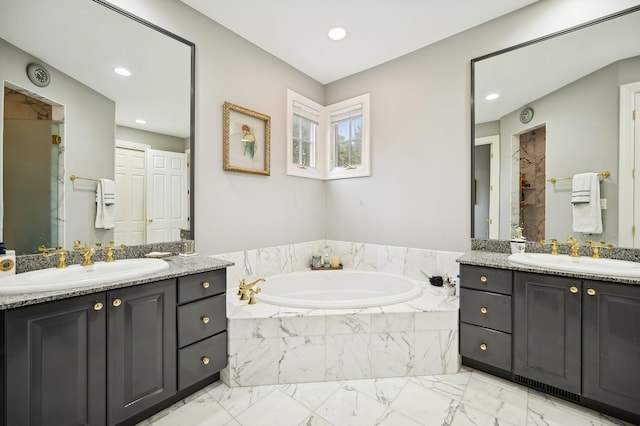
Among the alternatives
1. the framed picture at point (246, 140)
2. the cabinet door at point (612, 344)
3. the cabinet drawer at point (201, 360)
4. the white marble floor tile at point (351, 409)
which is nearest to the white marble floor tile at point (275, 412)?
the white marble floor tile at point (351, 409)

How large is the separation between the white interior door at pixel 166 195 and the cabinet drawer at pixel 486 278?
2154 millimetres

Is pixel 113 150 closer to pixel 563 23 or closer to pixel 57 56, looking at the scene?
pixel 57 56

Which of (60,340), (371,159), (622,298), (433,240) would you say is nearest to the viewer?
(60,340)

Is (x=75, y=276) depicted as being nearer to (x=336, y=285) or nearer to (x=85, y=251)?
(x=85, y=251)

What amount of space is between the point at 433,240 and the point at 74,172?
2785 millimetres

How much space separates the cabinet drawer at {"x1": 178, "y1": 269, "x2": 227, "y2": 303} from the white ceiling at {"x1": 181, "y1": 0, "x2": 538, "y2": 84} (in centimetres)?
204

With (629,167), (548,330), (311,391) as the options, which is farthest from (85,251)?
(629,167)

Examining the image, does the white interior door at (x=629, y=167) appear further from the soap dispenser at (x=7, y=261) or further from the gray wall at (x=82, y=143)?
the soap dispenser at (x=7, y=261)

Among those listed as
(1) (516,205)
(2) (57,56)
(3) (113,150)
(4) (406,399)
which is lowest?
(4) (406,399)

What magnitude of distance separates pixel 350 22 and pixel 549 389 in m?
3.04

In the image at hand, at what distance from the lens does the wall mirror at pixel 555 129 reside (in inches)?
70.6

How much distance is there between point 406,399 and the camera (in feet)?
5.65

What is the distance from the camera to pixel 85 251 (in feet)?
5.33

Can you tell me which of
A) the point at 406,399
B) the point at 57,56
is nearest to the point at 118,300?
the point at 57,56
